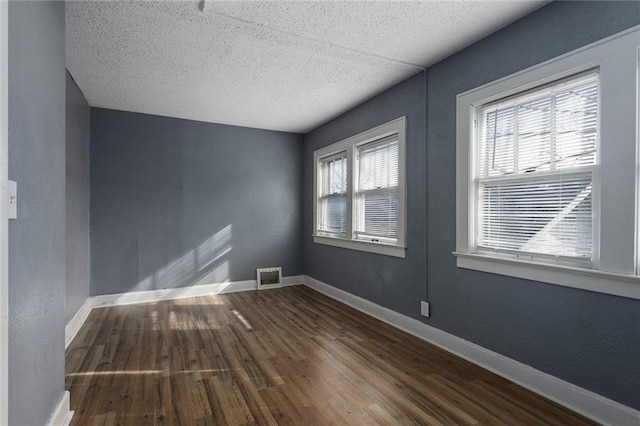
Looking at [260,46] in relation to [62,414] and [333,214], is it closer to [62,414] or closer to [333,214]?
[333,214]

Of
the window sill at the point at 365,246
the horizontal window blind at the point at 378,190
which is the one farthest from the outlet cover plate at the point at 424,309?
the horizontal window blind at the point at 378,190

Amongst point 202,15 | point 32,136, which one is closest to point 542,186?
point 202,15

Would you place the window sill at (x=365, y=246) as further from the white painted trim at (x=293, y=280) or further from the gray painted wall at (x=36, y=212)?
the gray painted wall at (x=36, y=212)

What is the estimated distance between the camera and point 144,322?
3.50 metres

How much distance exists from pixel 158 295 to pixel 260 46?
355 cm

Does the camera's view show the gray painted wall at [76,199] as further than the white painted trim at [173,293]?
No

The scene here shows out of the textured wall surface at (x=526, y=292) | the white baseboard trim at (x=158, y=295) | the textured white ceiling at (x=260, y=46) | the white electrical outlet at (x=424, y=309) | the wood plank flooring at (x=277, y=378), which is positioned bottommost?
the wood plank flooring at (x=277, y=378)

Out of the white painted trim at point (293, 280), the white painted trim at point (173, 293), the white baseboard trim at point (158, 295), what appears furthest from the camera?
the white painted trim at point (293, 280)

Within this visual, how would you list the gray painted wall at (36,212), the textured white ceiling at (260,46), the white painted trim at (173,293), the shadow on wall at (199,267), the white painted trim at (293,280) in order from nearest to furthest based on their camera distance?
the gray painted wall at (36,212) < the textured white ceiling at (260,46) < the white painted trim at (173,293) < the shadow on wall at (199,267) < the white painted trim at (293,280)

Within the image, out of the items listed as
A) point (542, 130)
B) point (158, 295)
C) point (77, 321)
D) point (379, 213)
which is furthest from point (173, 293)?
point (542, 130)

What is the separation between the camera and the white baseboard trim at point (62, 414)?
1623 mm

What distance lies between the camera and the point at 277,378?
2.32 meters

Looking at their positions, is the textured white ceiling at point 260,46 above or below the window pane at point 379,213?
above

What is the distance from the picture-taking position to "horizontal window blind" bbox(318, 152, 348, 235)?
4465 millimetres
